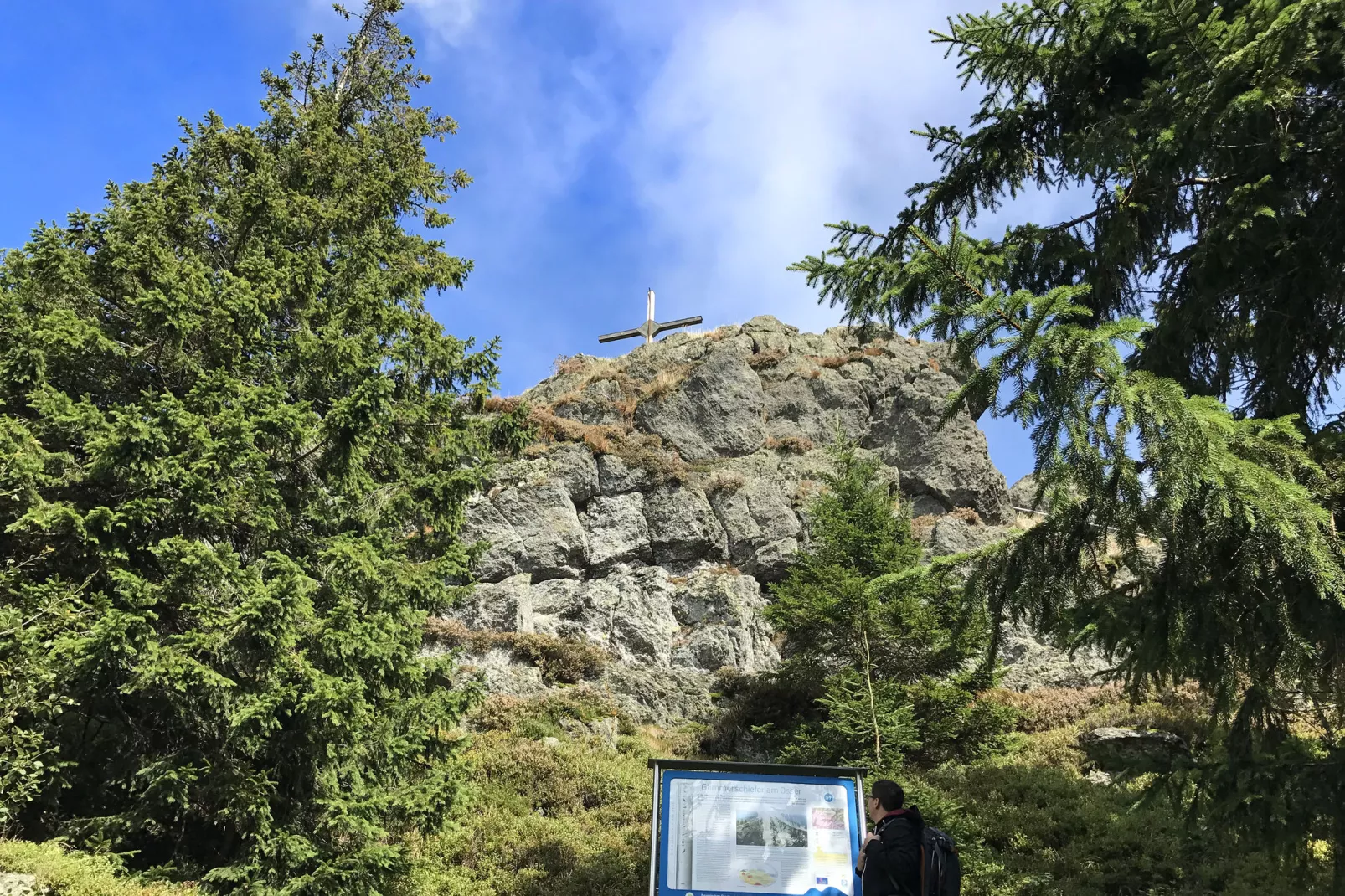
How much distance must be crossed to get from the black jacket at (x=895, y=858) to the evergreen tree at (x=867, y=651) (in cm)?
770

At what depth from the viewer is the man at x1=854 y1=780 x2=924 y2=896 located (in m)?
5.26

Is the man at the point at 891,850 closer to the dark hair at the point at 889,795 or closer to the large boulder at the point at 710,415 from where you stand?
the dark hair at the point at 889,795

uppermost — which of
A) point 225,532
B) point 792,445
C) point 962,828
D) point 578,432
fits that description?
point 792,445

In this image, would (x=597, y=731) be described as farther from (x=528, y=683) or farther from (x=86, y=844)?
(x=86, y=844)

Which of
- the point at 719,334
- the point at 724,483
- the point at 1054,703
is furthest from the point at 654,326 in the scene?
the point at 1054,703

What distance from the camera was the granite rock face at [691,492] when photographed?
20.3 m

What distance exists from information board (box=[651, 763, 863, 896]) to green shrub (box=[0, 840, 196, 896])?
15.1 ft

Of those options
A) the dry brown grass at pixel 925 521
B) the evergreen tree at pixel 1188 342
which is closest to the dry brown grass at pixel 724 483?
the dry brown grass at pixel 925 521

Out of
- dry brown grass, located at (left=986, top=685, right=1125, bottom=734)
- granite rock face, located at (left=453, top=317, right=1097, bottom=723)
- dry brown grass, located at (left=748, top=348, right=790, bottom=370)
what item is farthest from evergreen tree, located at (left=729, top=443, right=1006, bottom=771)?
dry brown grass, located at (left=748, top=348, right=790, bottom=370)

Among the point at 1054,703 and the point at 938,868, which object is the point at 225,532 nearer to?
the point at 938,868

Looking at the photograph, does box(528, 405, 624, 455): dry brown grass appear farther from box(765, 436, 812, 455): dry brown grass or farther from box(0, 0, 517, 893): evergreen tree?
box(0, 0, 517, 893): evergreen tree

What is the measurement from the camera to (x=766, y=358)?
106ft

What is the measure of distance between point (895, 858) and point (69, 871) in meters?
6.74

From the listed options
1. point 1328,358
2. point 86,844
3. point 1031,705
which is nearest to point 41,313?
point 86,844
